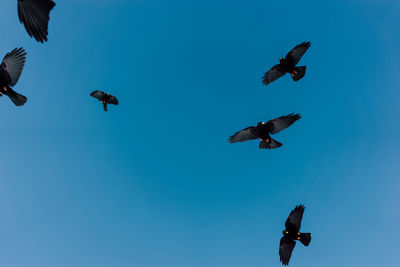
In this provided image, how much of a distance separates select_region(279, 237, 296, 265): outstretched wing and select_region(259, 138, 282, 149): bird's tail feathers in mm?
4466

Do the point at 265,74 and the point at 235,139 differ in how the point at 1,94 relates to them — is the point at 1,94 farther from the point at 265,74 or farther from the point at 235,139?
the point at 265,74

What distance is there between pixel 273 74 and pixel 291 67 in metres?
1.01

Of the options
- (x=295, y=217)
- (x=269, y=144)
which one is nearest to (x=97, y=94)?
(x=269, y=144)

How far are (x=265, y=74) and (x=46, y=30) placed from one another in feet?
38.8

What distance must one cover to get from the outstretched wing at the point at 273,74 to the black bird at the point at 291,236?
265 inches

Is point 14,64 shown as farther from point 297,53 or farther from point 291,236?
point 291,236

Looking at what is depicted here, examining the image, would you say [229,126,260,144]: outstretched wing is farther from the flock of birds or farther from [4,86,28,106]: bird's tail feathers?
[4,86,28,106]: bird's tail feathers

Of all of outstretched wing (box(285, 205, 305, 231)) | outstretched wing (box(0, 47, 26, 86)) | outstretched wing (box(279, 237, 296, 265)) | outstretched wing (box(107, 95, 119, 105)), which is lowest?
outstretched wing (box(279, 237, 296, 265))

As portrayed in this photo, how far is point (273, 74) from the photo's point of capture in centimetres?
1534

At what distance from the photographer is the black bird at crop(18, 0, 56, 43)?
542 centimetres

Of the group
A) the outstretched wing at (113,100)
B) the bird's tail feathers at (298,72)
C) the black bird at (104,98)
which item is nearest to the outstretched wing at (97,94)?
the black bird at (104,98)

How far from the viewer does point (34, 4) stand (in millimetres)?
5926

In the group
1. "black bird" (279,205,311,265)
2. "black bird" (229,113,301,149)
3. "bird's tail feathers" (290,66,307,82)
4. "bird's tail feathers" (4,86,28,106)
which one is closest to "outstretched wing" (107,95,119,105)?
"bird's tail feathers" (4,86,28,106)

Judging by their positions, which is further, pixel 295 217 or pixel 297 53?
pixel 297 53
